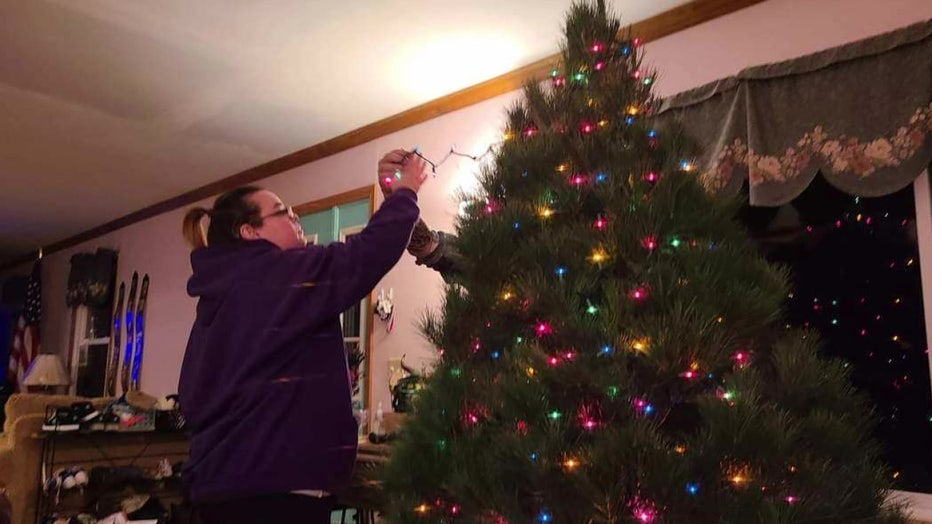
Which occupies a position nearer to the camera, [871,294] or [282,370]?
[282,370]

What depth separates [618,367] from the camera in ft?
3.12

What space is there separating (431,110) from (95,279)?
3.87m

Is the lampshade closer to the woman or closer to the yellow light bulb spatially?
the woman

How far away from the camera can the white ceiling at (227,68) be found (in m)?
2.42

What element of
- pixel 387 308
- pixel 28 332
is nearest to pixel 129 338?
pixel 28 332

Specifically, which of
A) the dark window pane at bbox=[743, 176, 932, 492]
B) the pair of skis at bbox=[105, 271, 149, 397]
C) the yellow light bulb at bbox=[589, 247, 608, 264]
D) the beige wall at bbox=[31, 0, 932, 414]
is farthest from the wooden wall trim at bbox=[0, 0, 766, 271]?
the dark window pane at bbox=[743, 176, 932, 492]

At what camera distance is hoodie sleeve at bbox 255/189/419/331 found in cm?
113

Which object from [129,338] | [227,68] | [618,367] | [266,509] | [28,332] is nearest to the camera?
[618,367]

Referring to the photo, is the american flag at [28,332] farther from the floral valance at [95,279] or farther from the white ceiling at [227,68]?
the white ceiling at [227,68]

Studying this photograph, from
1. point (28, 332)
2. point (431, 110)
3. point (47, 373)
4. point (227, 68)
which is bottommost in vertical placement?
point (47, 373)

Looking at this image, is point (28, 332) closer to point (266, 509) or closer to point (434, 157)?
point (434, 157)

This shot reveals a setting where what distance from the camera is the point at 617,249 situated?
1045 mm

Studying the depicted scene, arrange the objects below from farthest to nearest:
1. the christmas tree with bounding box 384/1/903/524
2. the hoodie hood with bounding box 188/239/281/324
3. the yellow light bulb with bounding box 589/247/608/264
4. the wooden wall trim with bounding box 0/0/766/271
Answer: the wooden wall trim with bounding box 0/0/766/271 < the hoodie hood with bounding box 188/239/281/324 < the yellow light bulb with bounding box 589/247/608/264 < the christmas tree with bounding box 384/1/903/524

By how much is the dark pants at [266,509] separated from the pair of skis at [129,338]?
453 cm
